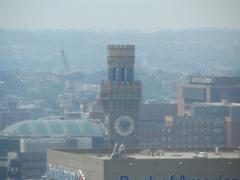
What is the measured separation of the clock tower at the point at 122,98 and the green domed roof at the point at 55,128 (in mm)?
6651

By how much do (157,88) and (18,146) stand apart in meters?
85.8

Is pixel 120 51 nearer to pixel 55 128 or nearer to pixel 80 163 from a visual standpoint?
pixel 55 128

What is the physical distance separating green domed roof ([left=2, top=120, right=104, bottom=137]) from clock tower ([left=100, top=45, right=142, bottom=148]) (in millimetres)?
6651

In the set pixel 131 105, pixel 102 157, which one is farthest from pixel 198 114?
pixel 102 157

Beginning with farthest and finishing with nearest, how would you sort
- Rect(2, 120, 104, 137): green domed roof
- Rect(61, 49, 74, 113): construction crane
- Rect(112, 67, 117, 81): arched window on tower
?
Rect(61, 49, 74, 113): construction crane
Rect(2, 120, 104, 137): green domed roof
Rect(112, 67, 117, 81): arched window on tower

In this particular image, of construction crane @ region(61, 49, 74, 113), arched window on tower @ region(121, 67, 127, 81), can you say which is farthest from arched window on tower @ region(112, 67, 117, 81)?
construction crane @ region(61, 49, 74, 113)

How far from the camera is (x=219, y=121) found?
343 ft

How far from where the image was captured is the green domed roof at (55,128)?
299ft

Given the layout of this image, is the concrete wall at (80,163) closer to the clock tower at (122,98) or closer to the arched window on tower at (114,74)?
the clock tower at (122,98)

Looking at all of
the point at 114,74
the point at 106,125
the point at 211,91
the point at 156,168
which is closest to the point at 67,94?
the point at 211,91

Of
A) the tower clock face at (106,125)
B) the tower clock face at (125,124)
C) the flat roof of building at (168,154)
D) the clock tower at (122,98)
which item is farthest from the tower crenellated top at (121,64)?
the flat roof of building at (168,154)

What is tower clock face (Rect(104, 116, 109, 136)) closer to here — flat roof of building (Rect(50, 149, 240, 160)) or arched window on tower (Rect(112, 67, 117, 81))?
arched window on tower (Rect(112, 67, 117, 81))

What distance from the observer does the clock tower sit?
8188cm

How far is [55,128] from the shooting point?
9362cm
